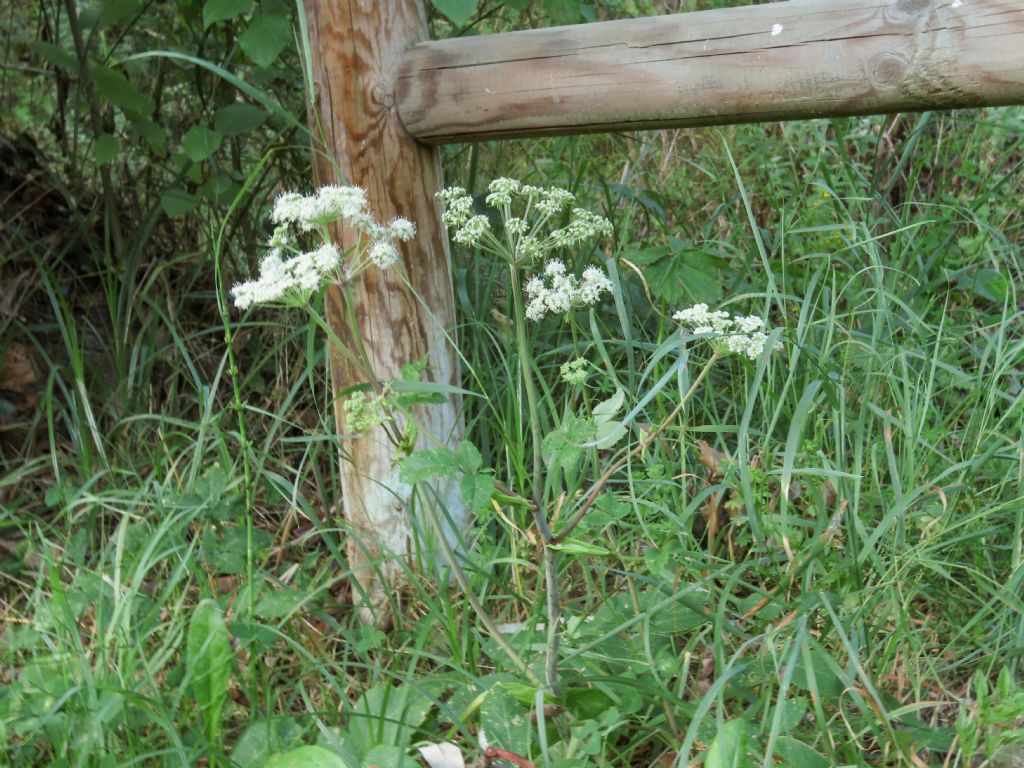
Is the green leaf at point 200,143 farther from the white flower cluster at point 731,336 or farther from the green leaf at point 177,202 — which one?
the white flower cluster at point 731,336

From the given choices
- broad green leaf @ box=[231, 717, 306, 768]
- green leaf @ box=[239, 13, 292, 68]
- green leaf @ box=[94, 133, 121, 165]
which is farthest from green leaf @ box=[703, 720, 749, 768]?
green leaf @ box=[94, 133, 121, 165]

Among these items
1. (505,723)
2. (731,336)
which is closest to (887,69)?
(731,336)

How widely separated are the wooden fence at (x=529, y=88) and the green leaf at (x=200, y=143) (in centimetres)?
54

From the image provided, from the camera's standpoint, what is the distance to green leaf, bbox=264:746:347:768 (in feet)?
5.04

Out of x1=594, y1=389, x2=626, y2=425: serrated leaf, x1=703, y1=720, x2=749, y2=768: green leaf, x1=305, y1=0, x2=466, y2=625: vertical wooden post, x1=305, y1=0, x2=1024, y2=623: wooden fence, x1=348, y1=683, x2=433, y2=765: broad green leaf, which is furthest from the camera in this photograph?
x1=305, y1=0, x2=466, y2=625: vertical wooden post

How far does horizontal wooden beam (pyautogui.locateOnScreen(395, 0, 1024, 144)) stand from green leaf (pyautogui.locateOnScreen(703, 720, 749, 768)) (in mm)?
1046

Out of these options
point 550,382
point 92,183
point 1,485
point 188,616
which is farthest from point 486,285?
point 92,183

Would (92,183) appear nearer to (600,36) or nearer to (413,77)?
(413,77)

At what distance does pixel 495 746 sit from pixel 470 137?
116 centimetres

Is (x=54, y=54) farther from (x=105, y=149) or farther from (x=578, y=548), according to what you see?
(x=578, y=548)

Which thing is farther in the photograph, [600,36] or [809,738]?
[600,36]

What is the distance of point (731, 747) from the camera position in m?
1.47

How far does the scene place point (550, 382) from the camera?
2693 mm

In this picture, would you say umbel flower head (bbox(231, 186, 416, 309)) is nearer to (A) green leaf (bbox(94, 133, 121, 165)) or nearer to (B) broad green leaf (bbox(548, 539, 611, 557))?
(B) broad green leaf (bbox(548, 539, 611, 557))
